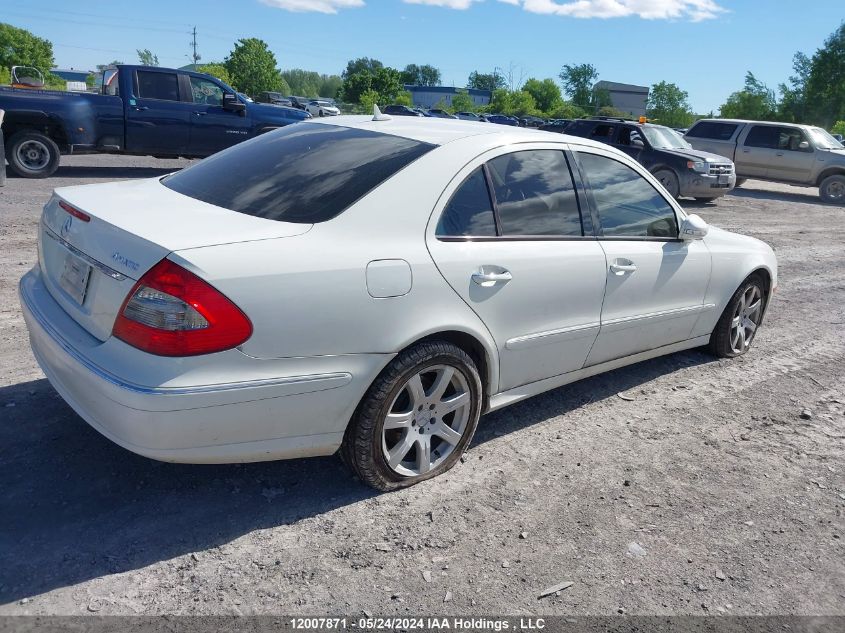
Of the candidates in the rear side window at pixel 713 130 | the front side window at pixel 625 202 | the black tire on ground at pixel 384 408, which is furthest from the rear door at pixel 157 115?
the rear side window at pixel 713 130

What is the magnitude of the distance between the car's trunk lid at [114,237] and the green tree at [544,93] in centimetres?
11267

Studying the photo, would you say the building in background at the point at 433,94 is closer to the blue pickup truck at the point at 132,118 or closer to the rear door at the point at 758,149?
the rear door at the point at 758,149

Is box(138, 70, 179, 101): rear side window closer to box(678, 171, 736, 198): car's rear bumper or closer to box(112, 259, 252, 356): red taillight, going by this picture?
box(678, 171, 736, 198): car's rear bumper

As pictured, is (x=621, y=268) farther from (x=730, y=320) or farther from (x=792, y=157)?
(x=792, y=157)

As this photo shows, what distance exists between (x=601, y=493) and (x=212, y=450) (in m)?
1.87

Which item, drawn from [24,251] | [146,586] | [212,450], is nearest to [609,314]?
[212,450]

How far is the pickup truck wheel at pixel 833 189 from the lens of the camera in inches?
750

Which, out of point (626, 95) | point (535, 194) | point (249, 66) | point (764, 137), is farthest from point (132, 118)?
point (626, 95)

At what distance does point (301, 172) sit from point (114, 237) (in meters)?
0.95

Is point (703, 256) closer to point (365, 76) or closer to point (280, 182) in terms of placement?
point (280, 182)

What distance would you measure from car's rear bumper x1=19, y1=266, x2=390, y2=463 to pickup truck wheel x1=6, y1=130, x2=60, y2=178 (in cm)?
1033

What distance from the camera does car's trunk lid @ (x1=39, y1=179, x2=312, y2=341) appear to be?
2.71 metres

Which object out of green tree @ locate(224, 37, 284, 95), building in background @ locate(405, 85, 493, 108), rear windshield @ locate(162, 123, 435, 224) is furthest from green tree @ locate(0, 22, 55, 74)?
rear windshield @ locate(162, 123, 435, 224)

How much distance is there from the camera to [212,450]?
108 inches
